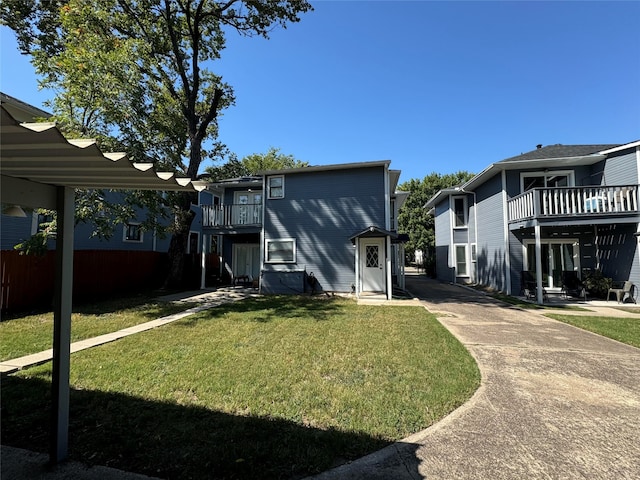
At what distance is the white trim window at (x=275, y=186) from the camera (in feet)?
48.4

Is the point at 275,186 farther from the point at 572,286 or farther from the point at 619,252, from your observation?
the point at 619,252

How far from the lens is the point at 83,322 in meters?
7.75

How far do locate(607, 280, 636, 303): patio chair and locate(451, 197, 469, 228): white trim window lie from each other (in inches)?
319

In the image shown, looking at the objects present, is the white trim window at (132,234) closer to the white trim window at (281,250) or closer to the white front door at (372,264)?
the white trim window at (281,250)

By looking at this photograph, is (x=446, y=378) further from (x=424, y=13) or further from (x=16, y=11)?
(x=16, y=11)

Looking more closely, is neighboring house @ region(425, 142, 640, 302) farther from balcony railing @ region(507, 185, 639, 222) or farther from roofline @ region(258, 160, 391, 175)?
roofline @ region(258, 160, 391, 175)

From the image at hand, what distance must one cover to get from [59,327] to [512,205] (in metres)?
15.5

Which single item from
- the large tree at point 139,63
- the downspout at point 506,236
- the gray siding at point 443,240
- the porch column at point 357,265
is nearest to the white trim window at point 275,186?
the large tree at point 139,63

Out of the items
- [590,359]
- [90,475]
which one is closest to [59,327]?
[90,475]

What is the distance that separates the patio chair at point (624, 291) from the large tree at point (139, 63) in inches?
692

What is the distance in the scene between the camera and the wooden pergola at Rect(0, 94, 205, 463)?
175 centimetres

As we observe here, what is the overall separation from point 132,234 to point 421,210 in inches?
1138

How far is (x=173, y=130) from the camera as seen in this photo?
1407 cm

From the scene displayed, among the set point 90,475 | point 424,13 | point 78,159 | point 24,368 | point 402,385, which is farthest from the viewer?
point 424,13
